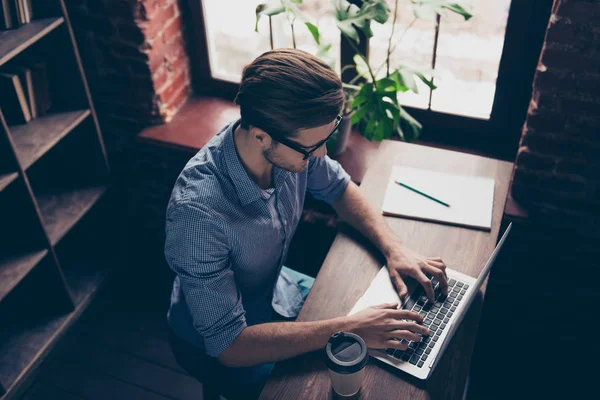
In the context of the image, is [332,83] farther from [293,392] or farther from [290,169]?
[293,392]

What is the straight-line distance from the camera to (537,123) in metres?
1.94

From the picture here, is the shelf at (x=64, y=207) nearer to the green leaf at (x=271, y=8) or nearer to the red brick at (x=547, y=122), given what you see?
the green leaf at (x=271, y=8)

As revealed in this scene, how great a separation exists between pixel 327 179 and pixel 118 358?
1.36 m

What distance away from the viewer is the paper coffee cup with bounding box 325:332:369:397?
131 centimetres

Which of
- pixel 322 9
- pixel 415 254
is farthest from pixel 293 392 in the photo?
pixel 322 9

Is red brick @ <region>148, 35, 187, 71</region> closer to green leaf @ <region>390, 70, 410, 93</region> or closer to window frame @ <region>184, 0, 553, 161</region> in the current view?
window frame @ <region>184, 0, 553, 161</region>

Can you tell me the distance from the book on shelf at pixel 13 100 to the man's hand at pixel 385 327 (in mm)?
1586

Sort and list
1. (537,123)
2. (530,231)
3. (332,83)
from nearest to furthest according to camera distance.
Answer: (332,83)
(537,123)
(530,231)

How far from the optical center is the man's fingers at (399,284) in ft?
5.32

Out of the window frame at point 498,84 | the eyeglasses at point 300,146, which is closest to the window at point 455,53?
the window frame at point 498,84

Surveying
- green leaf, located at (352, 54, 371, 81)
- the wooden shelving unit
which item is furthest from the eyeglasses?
the wooden shelving unit

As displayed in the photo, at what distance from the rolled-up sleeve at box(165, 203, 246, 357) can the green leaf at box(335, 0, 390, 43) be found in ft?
2.96

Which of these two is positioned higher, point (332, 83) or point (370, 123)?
point (332, 83)

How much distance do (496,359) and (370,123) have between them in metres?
1.20
